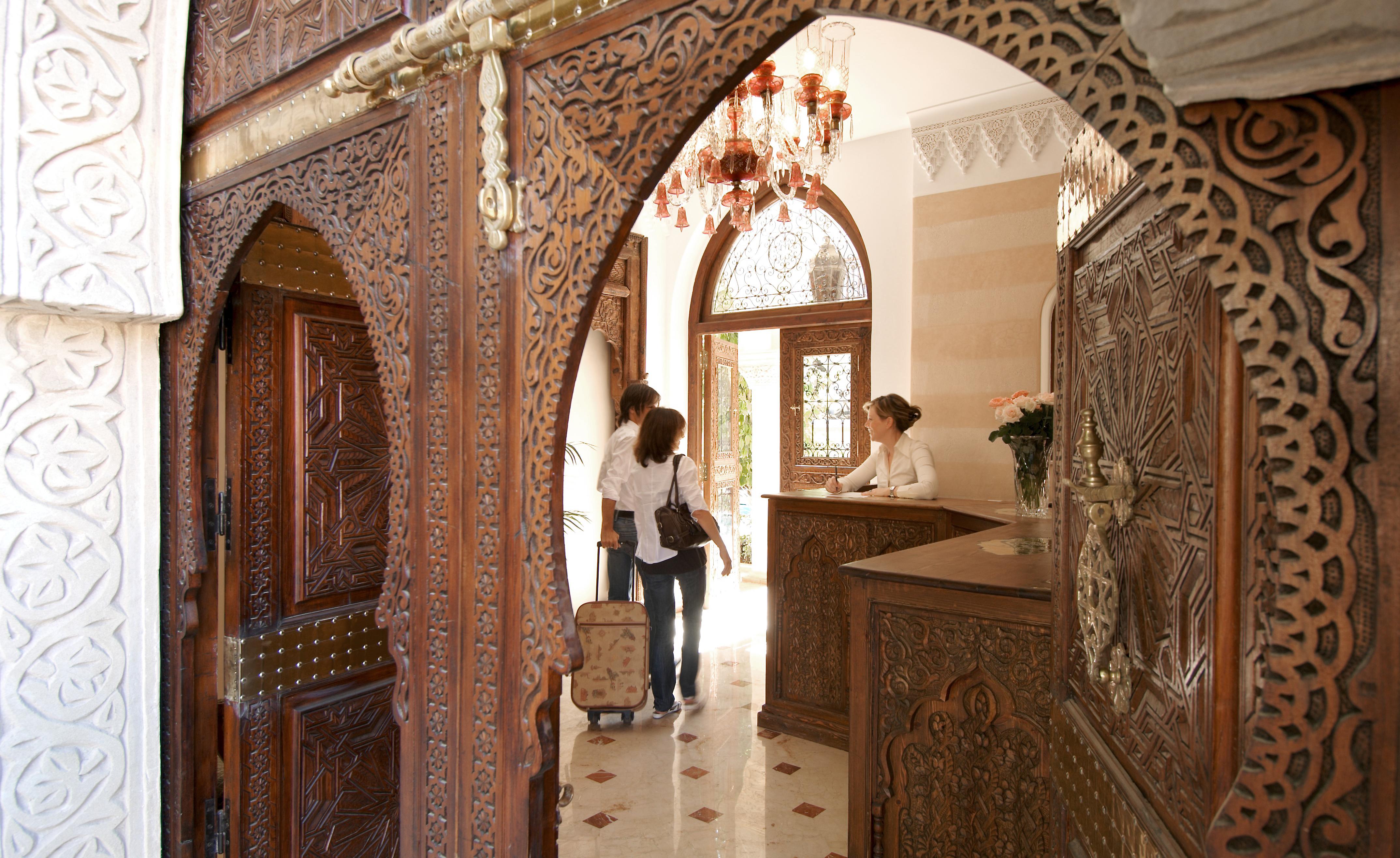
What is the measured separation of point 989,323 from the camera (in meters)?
4.40

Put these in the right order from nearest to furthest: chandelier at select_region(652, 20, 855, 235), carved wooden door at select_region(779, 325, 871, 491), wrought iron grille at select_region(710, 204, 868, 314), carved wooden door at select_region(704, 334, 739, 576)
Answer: chandelier at select_region(652, 20, 855, 235), wrought iron grille at select_region(710, 204, 868, 314), carved wooden door at select_region(779, 325, 871, 491), carved wooden door at select_region(704, 334, 739, 576)

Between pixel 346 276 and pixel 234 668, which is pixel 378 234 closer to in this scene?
pixel 346 276

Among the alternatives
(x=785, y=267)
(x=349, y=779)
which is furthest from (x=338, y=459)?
(x=785, y=267)

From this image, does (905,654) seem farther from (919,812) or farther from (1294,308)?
(1294,308)

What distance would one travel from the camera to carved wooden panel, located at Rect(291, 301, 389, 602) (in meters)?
2.22

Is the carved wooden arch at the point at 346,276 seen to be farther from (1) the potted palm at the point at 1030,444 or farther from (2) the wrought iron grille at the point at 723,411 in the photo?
(2) the wrought iron grille at the point at 723,411

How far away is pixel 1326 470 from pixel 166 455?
7.76 feet

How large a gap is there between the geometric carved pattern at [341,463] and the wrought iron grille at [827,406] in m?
4.01

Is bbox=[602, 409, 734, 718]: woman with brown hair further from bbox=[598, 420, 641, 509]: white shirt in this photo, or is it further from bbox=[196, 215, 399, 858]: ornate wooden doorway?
bbox=[196, 215, 399, 858]: ornate wooden doorway

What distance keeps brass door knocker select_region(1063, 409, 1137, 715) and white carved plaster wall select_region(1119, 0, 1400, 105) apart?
0.48 meters

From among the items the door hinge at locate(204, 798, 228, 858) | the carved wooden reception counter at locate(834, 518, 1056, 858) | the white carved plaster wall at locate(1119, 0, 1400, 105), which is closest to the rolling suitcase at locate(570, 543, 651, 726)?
the carved wooden reception counter at locate(834, 518, 1056, 858)

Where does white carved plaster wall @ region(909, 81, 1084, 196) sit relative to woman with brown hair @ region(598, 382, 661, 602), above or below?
above

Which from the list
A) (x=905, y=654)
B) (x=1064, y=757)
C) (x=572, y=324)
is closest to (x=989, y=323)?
(x=905, y=654)

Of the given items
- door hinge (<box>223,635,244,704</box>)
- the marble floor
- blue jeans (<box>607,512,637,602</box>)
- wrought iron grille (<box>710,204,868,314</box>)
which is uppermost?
wrought iron grille (<box>710,204,868,314</box>)
